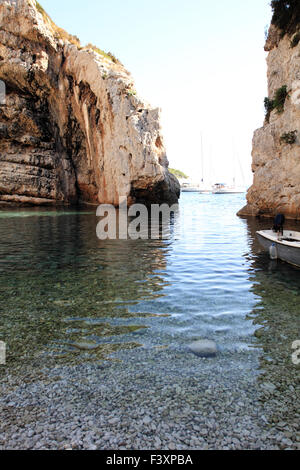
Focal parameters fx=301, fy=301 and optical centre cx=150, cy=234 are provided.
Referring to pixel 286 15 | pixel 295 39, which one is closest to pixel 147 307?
pixel 295 39

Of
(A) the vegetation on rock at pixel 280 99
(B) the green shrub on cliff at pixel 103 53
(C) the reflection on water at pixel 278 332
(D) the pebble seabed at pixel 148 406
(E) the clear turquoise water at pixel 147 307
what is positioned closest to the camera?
(D) the pebble seabed at pixel 148 406

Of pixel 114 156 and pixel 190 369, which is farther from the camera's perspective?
pixel 114 156

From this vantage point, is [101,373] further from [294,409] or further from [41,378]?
[294,409]

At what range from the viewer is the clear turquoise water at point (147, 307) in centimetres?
483

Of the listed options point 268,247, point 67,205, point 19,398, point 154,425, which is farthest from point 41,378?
point 67,205

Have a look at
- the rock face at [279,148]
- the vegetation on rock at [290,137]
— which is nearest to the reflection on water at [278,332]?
the rock face at [279,148]

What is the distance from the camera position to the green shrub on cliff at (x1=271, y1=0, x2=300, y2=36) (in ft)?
75.4

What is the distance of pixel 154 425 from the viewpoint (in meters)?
3.30

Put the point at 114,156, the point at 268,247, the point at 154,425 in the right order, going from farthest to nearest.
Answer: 1. the point at 114,156
2. the point at 268,247
3. the point at 154,425

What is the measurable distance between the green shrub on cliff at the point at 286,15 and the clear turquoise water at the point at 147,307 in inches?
821

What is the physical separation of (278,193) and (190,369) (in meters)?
22.6

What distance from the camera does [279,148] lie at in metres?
24.2

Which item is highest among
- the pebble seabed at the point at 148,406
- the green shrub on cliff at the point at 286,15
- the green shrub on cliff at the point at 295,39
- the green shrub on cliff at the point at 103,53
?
the green shrub on cliff at the point at 103,53

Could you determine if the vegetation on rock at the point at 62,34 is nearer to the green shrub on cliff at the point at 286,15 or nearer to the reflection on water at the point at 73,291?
the green shrub on cliff at the point at 286,15
